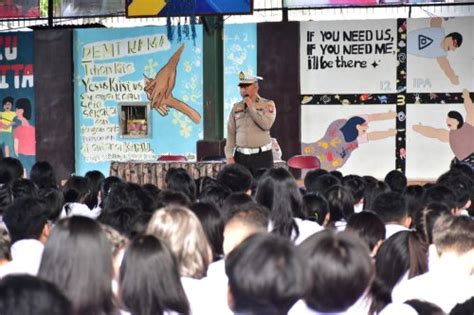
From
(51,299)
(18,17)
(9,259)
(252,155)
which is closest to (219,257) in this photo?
(9,259)

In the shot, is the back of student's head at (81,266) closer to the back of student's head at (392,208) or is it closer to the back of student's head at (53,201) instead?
the back of student's head at (53,201)

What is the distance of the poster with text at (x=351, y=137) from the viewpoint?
1291 centimetres

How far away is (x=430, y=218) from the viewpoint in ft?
16.3

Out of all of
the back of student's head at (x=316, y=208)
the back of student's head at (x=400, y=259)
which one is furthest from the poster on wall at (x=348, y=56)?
the back of student's head at (x=400, y=259)

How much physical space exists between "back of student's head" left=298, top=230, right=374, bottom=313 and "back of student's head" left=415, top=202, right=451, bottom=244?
1.94 meters

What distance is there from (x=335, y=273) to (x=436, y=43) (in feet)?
33.4

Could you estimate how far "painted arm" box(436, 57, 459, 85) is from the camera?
12.7 metres

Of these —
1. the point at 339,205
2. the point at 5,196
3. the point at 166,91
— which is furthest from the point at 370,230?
the point at 166,91

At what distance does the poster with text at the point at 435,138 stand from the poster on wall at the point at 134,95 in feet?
9.87

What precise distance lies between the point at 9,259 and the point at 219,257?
42.1 inches

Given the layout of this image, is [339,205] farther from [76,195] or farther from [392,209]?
[76,195]

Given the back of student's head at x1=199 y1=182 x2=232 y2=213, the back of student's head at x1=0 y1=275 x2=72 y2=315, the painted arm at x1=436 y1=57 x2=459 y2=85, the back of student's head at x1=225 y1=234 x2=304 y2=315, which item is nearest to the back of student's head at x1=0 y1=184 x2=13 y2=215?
the back of student's head at x1=199 y1=182 x2=232 y2=213

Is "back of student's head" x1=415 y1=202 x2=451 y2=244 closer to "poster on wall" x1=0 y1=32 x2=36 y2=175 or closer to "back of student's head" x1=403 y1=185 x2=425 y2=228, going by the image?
"back of student's head" x1=403 y1=185 x2=425 y2=228

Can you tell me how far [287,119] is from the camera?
1313 cm
